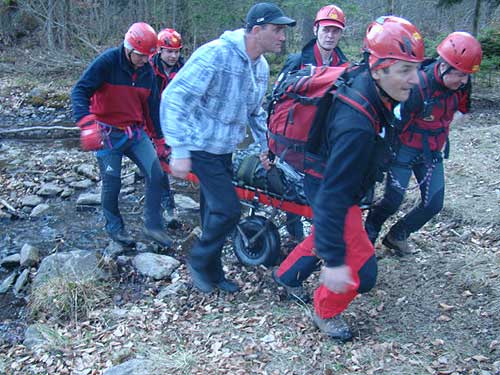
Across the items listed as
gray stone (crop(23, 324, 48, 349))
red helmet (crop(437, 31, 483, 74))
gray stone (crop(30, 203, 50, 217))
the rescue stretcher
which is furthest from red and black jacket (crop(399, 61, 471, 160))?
gray stone (crop(30, 203, 50, 217))

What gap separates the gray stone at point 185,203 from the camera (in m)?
7.26

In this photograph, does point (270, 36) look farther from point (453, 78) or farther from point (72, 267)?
point (72, 267)

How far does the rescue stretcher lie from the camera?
481 cm

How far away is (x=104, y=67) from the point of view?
525 centimetres

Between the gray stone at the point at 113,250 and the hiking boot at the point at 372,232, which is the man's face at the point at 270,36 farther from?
the gray stone at the point at 113,250

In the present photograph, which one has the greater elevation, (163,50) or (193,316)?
(163,50)

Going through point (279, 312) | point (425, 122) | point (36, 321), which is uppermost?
point (425, 122)

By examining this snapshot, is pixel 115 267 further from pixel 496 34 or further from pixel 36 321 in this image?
pixel 496 34

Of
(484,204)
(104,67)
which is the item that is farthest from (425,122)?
(104,67)

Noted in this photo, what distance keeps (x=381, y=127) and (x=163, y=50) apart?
4.30 m

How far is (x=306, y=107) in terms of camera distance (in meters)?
3.25

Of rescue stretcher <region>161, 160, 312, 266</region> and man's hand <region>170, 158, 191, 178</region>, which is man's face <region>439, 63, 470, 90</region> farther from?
man's hand <region>170, 158, 191, 178</region>

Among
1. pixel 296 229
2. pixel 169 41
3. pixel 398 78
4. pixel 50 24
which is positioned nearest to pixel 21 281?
pixel 296 229

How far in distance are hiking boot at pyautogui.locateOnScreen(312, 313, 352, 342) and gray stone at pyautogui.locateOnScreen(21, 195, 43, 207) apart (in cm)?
508
